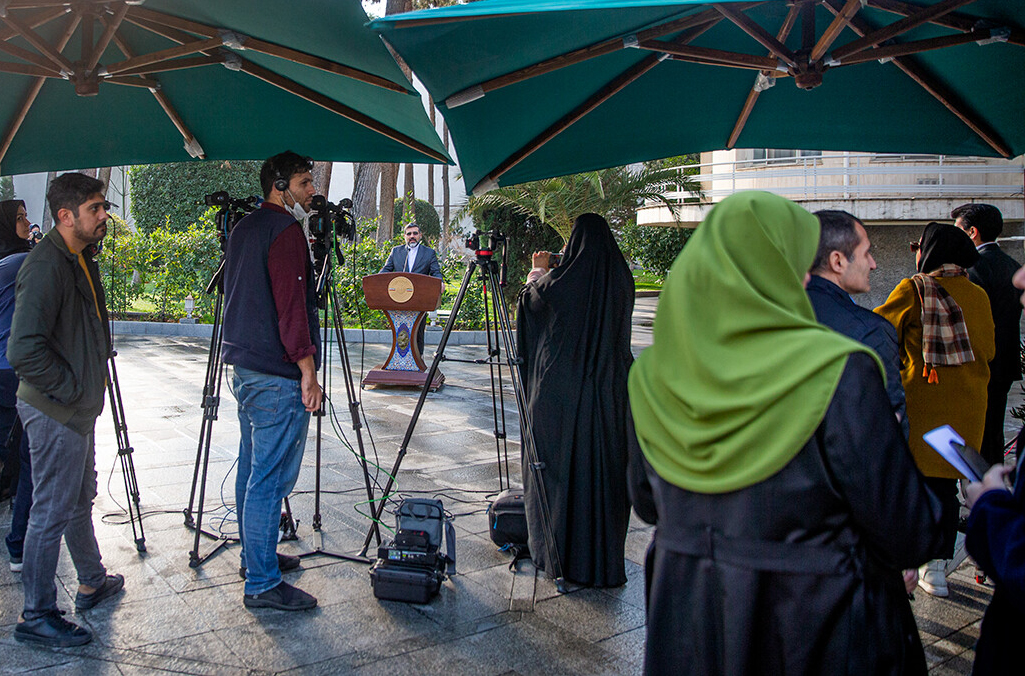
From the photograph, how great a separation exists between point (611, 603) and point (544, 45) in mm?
2570

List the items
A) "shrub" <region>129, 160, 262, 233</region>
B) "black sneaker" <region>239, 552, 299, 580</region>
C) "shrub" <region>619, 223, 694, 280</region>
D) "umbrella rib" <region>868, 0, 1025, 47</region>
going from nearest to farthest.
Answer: "umbrella rib" <region>868, 0, 1025, 47</region> < "black sneaker" <region>239, 552, 299, 580</region> < "shrub" <region>619, 223, 694, 280</region> < "shrub" <region>129, 160, 262, 233</region>

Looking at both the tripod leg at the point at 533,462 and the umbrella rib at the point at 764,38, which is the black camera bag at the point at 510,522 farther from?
the umbrella rib at the point at 764,38

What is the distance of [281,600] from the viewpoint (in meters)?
3.61

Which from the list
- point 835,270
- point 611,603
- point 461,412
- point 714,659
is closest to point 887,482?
point 714,659

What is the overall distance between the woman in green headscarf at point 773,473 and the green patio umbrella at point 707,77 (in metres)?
1.46

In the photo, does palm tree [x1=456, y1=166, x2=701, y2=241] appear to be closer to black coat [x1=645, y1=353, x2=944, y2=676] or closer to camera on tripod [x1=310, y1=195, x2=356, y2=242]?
camera on tripod [x1=310, y1=195, x2=356, y2=242]

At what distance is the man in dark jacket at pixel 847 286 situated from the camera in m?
2.73

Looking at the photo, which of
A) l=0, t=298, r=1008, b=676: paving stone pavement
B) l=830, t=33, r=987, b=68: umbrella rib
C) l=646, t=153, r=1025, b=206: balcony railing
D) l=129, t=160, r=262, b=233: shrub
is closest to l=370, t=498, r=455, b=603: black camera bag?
l=0, t=298, r=1008, b=676: paving stone pavement

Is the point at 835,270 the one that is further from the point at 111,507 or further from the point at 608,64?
the point at 111,507

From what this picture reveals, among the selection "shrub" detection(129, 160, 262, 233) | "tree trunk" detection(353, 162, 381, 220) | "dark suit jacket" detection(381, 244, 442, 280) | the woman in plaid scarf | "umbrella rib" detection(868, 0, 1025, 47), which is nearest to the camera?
"umbrella rib" detection(868, 0, 1025, 47)

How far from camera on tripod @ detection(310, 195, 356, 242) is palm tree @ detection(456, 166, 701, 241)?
1013 cm

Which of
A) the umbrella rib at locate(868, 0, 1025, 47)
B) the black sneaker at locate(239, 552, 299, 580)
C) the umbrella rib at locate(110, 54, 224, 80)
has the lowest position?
the black sneaker at locate(239, 552, 299, 580)

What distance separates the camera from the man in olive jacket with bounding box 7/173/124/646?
3240 millimetres

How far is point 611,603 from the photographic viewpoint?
12.5 ft
